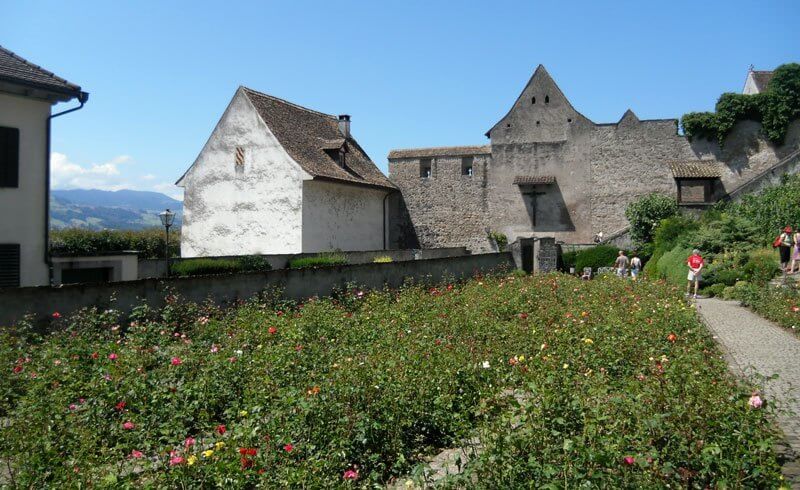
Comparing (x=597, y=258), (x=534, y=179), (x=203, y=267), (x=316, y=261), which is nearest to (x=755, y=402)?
(x=203, y=267)

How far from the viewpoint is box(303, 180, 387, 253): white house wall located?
1169 inches

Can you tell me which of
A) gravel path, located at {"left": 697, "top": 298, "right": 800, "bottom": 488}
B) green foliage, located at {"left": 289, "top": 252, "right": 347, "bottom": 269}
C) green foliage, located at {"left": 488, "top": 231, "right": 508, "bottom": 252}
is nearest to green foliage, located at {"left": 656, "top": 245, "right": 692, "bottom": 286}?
gravel path, located at {"left": 697, "top": 298, "right": 800, "bottom": 488}

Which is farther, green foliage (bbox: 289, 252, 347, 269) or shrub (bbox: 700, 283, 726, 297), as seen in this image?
green foliage (bbox: 289, 252, 347, 269)

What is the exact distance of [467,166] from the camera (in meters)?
40.2

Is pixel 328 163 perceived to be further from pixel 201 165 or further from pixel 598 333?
pixel 598 333

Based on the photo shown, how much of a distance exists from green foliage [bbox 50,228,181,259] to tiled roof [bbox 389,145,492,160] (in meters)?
14.0

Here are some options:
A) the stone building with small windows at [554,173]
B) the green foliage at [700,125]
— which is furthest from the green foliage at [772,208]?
the green foliage at [700,125]

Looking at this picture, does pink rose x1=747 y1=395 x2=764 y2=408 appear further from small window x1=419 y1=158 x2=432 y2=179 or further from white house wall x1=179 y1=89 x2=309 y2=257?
small window x1=419 y1=158 x2=432 y2=179

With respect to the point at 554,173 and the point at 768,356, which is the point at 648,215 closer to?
the point at 554,173

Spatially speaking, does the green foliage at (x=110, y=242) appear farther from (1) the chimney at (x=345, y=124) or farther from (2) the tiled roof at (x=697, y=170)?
(2) the tiled roof at (x=697, y=170)

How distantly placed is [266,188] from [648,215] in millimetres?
18253

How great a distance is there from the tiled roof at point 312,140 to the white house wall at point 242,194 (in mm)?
592

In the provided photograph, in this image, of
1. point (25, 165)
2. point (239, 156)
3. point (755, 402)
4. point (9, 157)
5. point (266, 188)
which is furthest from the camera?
point (239, 156)

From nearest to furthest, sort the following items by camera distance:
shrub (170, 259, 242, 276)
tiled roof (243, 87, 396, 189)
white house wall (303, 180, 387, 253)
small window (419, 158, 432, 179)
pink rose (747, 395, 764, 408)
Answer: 1. pink rose (747, 395, 764, 408)
2. shrub (170, 259, 242, 276)
3. white house wall (303, 180, 387, 253)
4. tiled roof (243, 87, 396, 189)
5. small window (419, 158, 432, 179)
